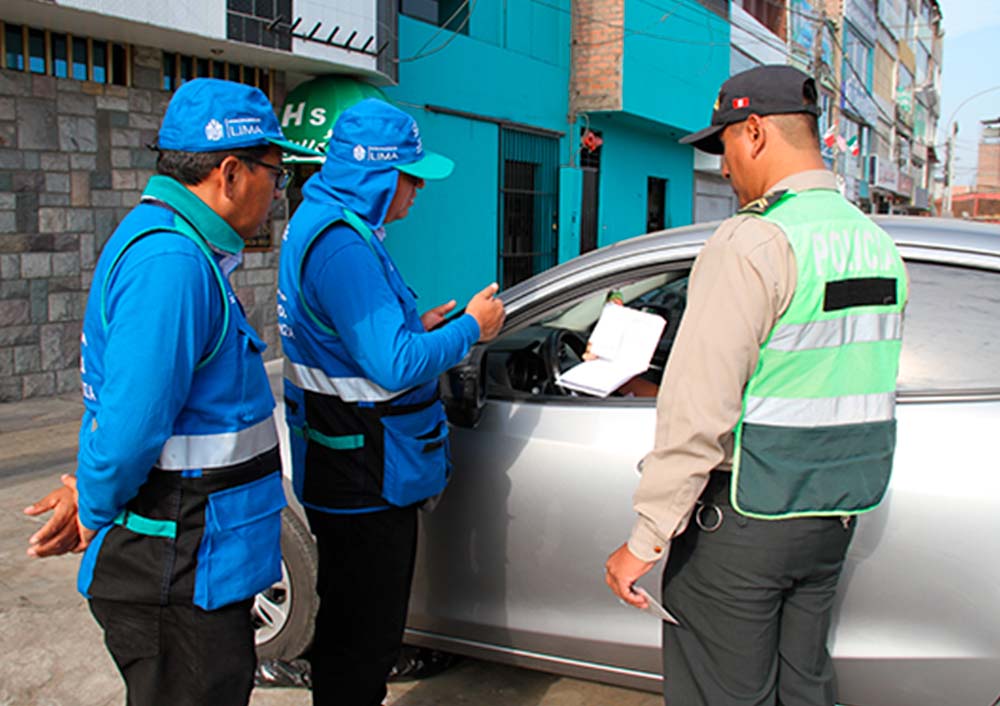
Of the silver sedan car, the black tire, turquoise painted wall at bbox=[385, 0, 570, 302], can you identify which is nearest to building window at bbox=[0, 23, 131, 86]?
turquoise painted wall at bbox=[385, 0, 570, 302]

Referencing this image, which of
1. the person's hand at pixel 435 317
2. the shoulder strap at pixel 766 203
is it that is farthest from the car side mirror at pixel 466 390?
the shoulder strap at pixel 766 203

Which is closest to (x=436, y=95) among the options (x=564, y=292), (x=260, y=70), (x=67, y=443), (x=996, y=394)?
(x=260, y=70)

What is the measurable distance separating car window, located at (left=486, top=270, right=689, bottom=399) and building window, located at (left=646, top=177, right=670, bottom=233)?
47.2ft

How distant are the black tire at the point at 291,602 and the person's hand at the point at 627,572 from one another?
122 cm

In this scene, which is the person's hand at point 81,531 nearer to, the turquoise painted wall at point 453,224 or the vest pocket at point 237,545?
the vest pocket at point 237,545

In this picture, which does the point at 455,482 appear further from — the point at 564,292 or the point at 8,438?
the point at 8,438

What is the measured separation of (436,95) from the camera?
36.0 ft

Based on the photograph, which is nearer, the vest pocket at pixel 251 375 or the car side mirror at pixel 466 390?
the vest pocket at pixel 251 375

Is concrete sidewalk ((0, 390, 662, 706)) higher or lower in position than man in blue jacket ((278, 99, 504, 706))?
lower

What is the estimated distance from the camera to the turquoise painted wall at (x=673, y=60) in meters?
14.0

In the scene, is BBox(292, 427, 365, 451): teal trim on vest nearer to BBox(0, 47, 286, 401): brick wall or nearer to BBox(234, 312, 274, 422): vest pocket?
BBox(234, 312, 274, 422): vest pocket

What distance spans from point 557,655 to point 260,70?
754cm

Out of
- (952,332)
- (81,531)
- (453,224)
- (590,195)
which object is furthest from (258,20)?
(590,195)

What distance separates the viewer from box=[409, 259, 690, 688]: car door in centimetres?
234
